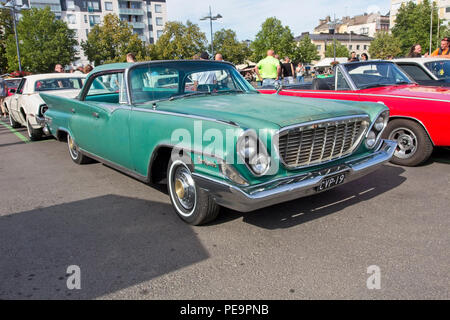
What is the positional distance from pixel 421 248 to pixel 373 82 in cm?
379

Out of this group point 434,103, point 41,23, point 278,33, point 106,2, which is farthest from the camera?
point 106,2

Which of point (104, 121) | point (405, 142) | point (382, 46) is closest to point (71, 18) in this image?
point (382, 46)

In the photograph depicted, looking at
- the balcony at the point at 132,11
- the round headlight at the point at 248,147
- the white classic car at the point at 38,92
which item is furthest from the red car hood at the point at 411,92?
the balcony at the point at 132,11

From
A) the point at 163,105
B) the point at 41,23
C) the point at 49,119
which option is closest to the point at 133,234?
the point at 163,105

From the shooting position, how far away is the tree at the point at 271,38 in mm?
66125

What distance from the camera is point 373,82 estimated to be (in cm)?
610

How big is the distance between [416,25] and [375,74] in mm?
59270

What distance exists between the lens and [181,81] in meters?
4.39

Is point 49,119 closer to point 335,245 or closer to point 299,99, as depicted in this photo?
point 299,99

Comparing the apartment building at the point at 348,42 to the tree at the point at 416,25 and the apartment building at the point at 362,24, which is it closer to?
the apartment building at the point at 362,24

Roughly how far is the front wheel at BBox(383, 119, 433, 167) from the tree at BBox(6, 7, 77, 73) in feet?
153

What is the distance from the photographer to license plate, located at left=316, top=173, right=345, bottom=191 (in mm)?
3238

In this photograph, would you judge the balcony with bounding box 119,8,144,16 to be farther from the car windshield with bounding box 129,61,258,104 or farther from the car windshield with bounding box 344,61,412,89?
the car windshield with bounding box 129,61,258,104

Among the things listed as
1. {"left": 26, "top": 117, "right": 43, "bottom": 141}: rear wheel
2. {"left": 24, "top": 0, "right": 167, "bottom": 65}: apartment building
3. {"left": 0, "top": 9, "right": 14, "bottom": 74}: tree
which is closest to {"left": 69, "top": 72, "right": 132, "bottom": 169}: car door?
{"left": 26, "top": 117, "right": 43, "bottom": 141}: rear wheel
